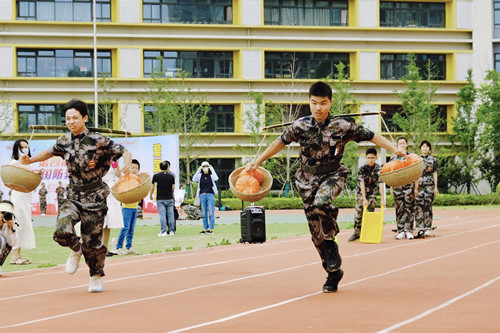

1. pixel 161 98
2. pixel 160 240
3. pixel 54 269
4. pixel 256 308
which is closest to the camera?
pixel 256 308

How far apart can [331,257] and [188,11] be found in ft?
159

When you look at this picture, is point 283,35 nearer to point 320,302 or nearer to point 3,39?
point 3,39

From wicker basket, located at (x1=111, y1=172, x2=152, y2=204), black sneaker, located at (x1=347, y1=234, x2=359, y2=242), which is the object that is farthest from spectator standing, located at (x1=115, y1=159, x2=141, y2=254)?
black sneaker, located at (x1=347, y1=234, x2=359, y2=242)

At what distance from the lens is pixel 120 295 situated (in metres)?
9.69

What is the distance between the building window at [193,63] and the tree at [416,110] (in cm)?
1123

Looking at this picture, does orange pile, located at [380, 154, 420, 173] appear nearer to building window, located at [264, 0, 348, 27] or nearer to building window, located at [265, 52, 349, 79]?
building window, located at [265, 52, 349, 79]

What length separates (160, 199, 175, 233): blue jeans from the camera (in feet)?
72.1

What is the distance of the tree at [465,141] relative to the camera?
55375 mm

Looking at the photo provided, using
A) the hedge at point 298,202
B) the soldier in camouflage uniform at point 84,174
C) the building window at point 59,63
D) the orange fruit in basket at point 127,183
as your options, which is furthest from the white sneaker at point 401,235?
the building window at point 59,63

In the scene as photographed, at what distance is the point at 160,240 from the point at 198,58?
3692cm

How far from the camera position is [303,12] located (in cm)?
5741

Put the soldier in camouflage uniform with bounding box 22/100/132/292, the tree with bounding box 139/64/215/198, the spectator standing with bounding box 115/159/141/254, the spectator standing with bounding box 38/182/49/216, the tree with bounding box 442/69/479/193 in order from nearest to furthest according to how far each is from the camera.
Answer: the soldier in camouflage uniform with bounding box 22/100/132/292
the spectator standing with bounding box 115/159/141/254
the spectator standing with bounding box 38/182/49/216
the tree with bounding box 139/64/215/198
the tree with bounding box 442/69/479/193

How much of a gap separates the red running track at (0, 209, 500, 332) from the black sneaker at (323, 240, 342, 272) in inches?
12.6

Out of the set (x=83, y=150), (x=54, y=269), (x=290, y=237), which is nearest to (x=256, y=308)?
(x=83, y=150)
